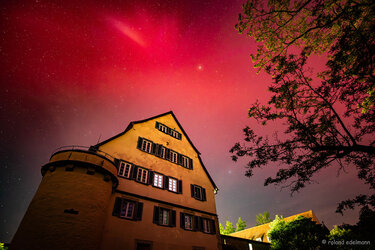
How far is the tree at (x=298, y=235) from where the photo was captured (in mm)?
19422

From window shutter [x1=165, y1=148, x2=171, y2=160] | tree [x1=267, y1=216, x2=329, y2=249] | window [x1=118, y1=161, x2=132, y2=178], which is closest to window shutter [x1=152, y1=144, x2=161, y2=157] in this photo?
window shutter [x1=165, y1=148, x2=171, y2=160]

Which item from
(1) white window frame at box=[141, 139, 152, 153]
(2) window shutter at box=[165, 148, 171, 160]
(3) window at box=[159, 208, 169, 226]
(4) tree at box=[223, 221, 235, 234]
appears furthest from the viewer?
(4) tree at box=[223, 221, 235, 234]

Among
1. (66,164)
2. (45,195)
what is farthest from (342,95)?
(45,195)

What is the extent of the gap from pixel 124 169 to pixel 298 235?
22.0m

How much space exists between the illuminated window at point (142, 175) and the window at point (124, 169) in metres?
0.86

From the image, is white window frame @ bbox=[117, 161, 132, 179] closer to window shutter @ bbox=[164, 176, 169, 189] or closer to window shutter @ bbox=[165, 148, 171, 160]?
window shutter @ bbox=[164, 176, 169, 189]

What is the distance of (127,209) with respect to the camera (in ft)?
41.7

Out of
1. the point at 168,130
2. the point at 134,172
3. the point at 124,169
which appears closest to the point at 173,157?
the point at 168,130

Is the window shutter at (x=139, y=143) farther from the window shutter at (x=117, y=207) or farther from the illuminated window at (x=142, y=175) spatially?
the window shutter at (x=117, y=207)

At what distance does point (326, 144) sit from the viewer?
29.3ft

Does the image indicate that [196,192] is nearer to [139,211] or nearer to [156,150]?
[156,150]

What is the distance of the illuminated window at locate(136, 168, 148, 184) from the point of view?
14606 mm

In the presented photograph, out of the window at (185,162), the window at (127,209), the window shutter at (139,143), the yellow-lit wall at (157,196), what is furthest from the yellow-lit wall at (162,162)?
the window at (127,209)

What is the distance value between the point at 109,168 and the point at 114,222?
3561 millimetres
